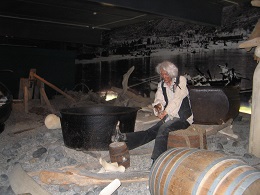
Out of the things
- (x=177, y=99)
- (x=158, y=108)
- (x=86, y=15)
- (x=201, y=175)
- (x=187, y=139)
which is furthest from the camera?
(x=86, y=15)

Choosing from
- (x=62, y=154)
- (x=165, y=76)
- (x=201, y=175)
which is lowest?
(x=62, y=154)

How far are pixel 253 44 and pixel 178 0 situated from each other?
3031 millimetres

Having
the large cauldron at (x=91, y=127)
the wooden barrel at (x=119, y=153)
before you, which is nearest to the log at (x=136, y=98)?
the large cauldron at (x=91, y=127)

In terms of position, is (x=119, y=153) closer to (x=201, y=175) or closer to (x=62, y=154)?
(x=62, y=154)

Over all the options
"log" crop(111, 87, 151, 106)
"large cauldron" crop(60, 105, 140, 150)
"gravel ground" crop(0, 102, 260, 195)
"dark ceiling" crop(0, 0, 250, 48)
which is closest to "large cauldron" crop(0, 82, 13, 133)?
"gravel ground" crop(0, 102, 260, 195)

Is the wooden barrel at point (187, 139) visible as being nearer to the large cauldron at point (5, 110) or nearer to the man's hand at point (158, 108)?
the man's hand at point (158, 108)

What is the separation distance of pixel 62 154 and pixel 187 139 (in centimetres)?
235

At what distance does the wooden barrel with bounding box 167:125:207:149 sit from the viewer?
418 centimetres

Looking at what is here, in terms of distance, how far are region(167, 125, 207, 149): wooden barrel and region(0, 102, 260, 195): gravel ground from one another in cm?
57

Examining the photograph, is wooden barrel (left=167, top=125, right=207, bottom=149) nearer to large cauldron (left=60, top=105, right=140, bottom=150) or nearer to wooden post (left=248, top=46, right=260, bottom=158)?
large cauldron (left=60, top=105, right=140, bottom=150)

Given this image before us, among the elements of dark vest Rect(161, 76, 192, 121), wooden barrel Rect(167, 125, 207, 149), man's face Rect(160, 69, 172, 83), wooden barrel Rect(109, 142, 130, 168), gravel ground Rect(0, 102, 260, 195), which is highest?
man's face Rect(160, 69, 172, 83)

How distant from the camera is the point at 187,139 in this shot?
13.6 feet

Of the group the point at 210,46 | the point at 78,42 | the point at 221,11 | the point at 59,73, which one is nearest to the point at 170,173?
the point at 210,46

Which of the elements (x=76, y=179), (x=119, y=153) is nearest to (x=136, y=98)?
(x=119, y=153)
